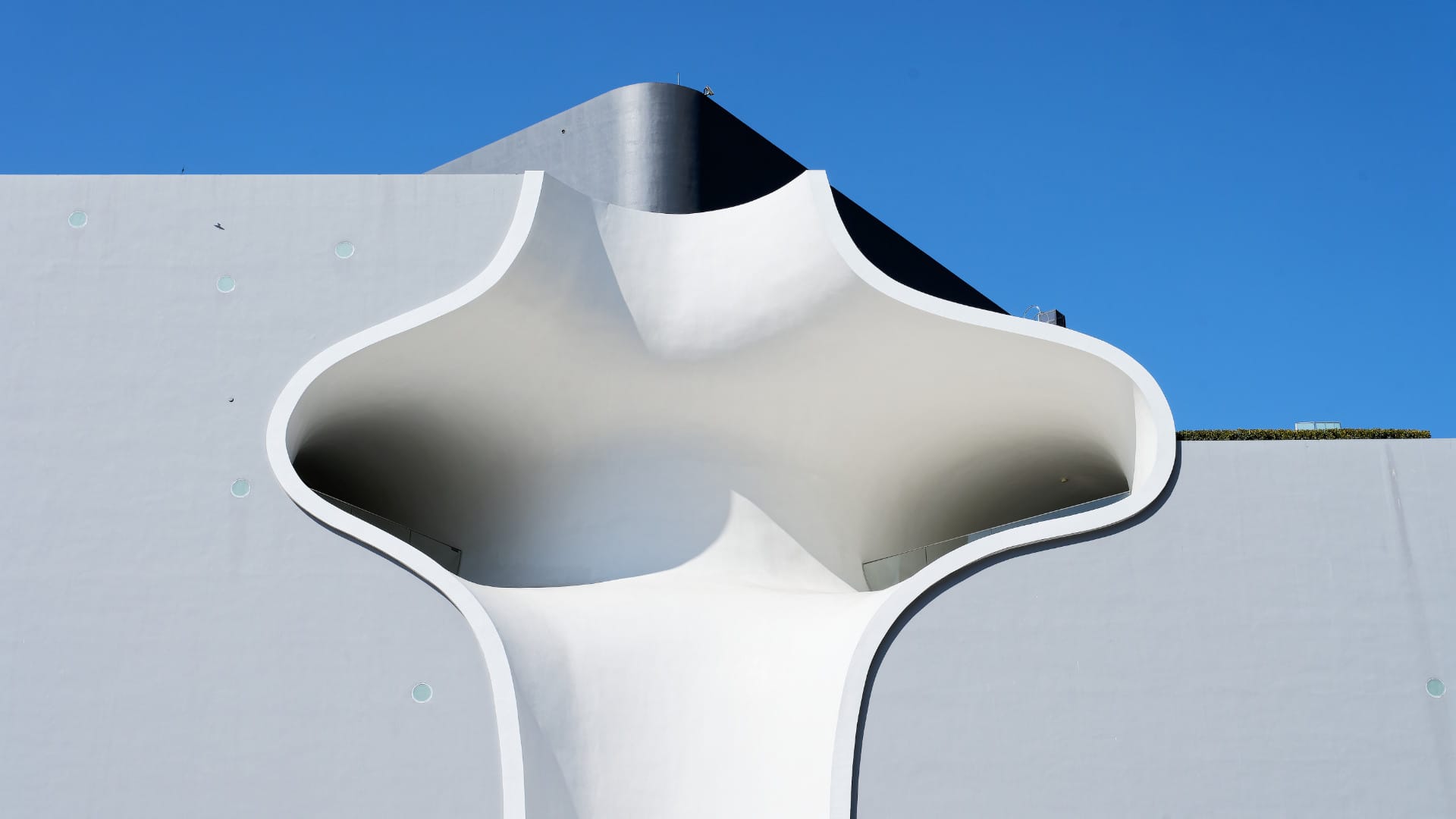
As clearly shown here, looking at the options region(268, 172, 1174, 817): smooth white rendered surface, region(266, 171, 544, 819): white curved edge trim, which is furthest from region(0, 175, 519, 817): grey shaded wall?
region(268, 172, 1174, 817): smooth white rendered surface

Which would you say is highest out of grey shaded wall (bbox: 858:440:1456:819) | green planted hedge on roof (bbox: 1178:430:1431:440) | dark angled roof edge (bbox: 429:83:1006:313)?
dark angled roof edge (bbox: 429:83:1006:313)

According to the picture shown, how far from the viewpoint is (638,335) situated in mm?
11008

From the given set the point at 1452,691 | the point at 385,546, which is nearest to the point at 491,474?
the point at 385,546

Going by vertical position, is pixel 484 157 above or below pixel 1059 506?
above

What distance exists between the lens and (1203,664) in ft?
28.9

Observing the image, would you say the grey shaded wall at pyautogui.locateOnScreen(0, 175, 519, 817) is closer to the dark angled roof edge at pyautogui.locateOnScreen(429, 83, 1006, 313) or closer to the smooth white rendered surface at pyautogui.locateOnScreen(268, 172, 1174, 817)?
the smooth white rendered surface at pyautogui.locateOnScreen(268, 172, 1174, 817)

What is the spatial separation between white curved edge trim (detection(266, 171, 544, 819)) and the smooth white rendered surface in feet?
0.08

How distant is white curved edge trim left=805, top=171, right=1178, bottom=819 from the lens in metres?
8.61

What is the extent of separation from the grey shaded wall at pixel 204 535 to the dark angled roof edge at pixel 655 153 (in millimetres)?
2473

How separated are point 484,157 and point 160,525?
652cm

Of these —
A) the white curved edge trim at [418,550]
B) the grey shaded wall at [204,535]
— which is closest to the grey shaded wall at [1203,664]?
the white curved edge trim at [418,550]

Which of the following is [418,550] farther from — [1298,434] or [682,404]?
[1298,434]

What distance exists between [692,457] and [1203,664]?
198 inches

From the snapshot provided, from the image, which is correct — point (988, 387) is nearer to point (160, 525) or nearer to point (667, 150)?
point (667, 150)
